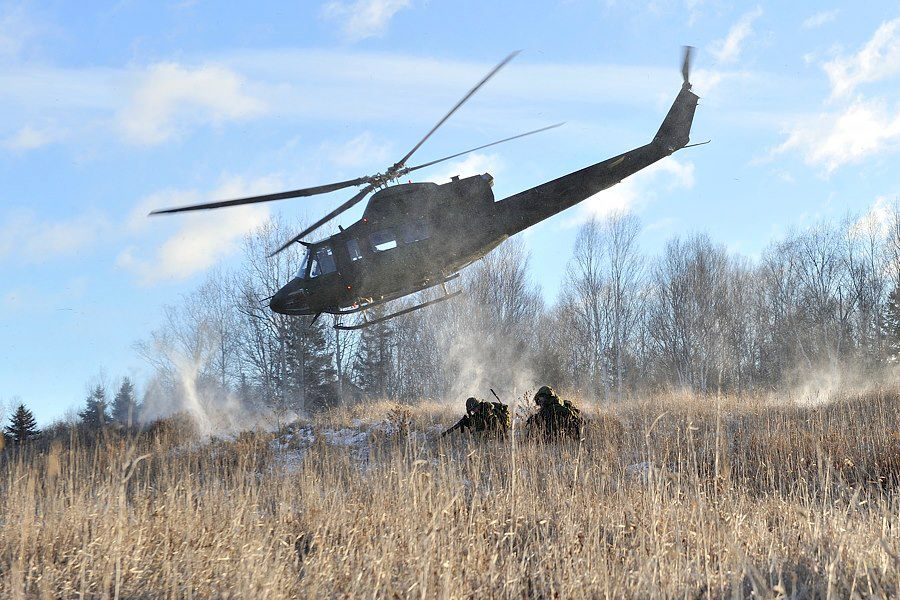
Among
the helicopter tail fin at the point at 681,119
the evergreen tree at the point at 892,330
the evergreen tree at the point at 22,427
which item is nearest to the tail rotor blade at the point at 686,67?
the helicopter tail fin at the point at 681,119

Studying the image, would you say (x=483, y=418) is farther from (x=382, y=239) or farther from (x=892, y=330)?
(x=892, y=330)

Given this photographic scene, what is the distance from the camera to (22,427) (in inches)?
686

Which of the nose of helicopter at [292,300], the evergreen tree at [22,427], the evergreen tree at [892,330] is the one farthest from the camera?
the evergreen tree at [892,330]

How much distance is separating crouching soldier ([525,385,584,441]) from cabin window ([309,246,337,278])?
3.91 metres

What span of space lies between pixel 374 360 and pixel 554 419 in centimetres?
1860

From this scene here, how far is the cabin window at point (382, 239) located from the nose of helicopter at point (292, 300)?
1.27 meters

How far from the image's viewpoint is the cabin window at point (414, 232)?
920 cm

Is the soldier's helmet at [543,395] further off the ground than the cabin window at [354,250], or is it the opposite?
the cabin window at [354,250]

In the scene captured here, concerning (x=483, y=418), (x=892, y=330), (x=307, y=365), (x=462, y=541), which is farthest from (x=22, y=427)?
(x=892, y=330)

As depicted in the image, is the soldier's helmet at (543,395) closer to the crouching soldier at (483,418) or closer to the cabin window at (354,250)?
the crouching soldier at (483,418)

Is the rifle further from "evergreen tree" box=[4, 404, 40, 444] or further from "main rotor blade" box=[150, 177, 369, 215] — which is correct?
"evergreen tree" box=[4, 404, 40, 444]

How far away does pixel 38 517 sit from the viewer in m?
6.23

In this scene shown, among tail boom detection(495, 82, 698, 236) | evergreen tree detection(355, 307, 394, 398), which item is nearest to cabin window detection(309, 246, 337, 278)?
tail boom detection(495, 82, 698, 236)

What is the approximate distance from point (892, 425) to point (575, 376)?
2213 cm
